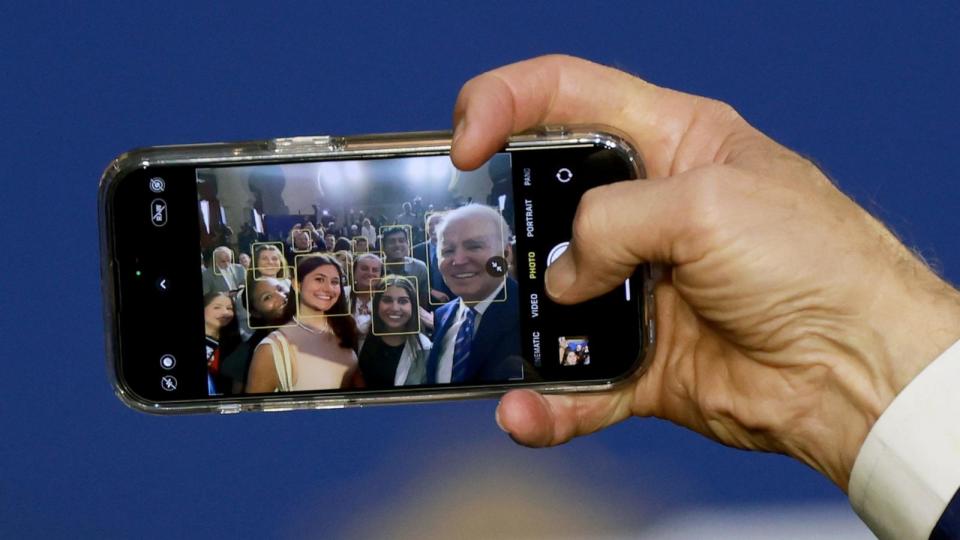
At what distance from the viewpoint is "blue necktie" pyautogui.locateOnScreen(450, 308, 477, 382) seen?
1.73 ft

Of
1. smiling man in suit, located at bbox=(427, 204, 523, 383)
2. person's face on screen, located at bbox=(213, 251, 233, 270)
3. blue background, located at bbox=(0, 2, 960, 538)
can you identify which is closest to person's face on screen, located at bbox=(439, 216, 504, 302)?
smiling man in suit, located at bbox=(427, 204, 523, 383)

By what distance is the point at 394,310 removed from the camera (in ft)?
1.73

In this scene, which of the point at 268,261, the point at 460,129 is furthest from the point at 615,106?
the point at 268,261

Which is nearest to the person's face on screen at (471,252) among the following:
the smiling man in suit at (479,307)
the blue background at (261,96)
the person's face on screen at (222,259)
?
the smiling man in suit at (479,307)

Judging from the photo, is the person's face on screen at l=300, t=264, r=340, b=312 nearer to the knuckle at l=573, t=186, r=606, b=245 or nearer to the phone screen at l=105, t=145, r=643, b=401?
the phone screen at l=105, t=145, r=643, b=401

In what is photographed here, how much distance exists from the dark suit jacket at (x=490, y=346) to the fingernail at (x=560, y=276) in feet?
0.06

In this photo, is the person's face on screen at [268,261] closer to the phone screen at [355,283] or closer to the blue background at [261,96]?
the phone screen at [355,283]

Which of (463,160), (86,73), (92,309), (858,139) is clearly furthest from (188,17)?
(858,139)

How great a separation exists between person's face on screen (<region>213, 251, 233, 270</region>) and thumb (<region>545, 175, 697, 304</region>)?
178mm

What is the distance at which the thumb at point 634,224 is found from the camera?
1.54 feet

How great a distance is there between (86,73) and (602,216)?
17.3 inches

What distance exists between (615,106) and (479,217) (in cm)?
11

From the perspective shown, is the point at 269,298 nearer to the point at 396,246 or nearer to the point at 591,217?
the point at 396,246

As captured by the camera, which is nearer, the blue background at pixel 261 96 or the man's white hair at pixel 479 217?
the man's white hair at pixel 479 217
